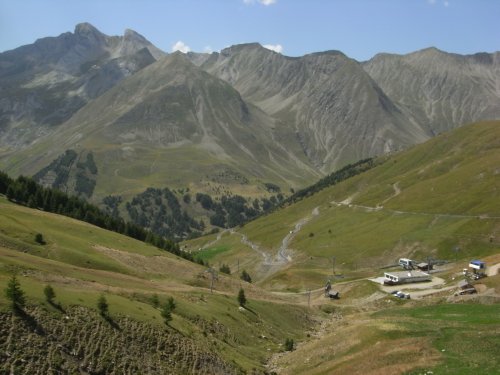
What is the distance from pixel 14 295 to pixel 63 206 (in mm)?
97396

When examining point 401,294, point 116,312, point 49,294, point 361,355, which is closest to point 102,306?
point 116,312

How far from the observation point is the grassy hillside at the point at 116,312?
132ft

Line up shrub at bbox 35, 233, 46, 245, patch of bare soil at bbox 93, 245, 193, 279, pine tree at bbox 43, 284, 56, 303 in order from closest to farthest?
1. pine tree at bbox 43, 284, 56, 303
2. shrub at bbox 35, 233, 46, 245
3. patch of bare soil at bbox 93, 245, 193, 279

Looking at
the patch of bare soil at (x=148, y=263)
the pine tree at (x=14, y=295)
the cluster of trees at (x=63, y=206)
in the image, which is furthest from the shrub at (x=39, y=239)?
the cluster of trees at (x=63, y=206)

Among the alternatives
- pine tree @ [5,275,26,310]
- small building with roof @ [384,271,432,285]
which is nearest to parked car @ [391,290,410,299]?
small building with roof @ [384,271,432,285]

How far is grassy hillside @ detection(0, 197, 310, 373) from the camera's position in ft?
132

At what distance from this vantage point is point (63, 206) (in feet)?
434

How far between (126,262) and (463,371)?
6654 centimetres

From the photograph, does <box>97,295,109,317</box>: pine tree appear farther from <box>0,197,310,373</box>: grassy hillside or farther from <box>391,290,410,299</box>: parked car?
<box>391,290,410,299</box>: parked car

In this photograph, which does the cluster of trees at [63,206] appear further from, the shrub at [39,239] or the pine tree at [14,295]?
the pine tree at [14,295]

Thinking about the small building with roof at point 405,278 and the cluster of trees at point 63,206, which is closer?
the small building with roof at point 405,278

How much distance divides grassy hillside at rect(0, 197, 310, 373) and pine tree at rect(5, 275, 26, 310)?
65 centimetres

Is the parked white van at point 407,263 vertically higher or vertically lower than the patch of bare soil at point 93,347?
higher

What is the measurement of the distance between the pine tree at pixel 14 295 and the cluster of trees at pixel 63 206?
88699 mm
